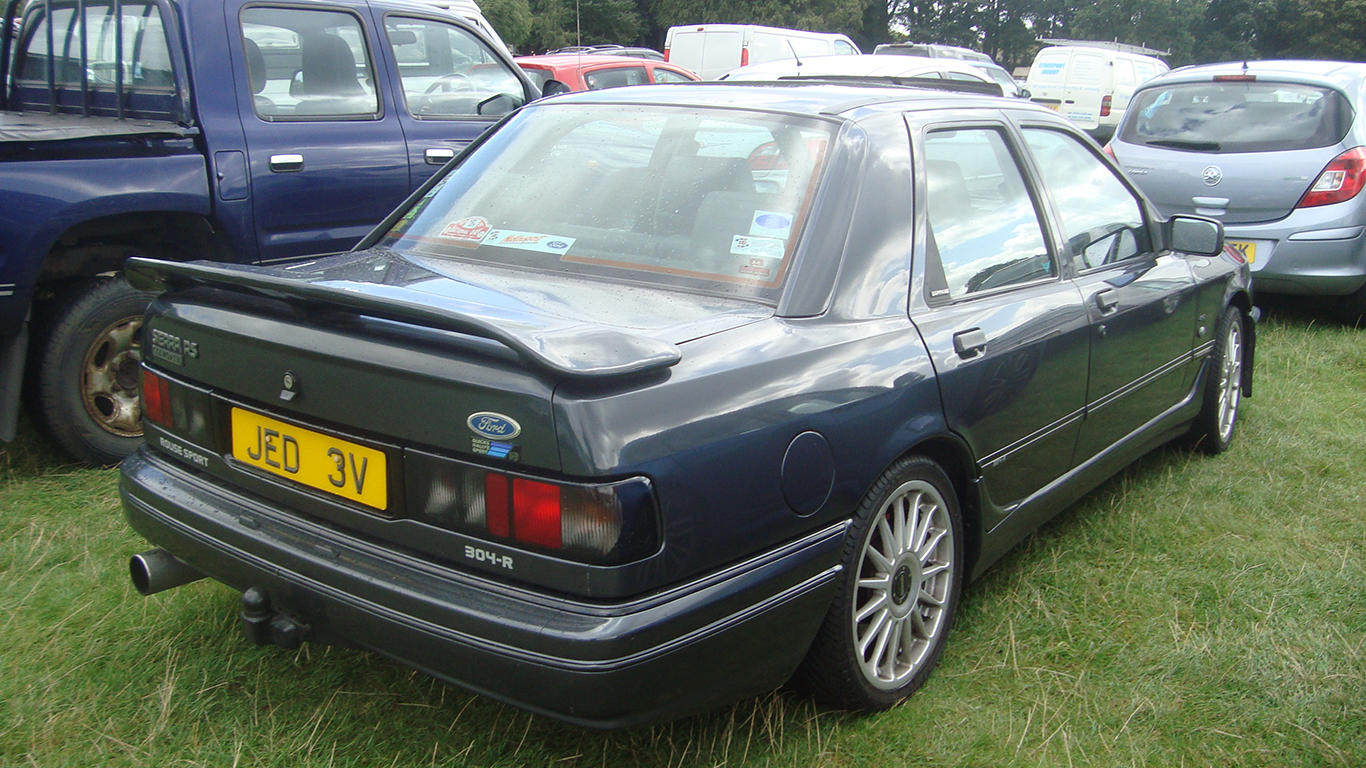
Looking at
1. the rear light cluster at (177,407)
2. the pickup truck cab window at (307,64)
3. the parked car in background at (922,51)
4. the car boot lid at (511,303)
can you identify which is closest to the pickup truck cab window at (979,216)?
the car boot lid at (511,303)

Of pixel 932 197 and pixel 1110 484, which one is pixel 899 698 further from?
pixel 1110 484

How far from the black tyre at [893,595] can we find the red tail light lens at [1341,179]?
5064 mm

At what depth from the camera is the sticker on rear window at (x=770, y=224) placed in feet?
8.63

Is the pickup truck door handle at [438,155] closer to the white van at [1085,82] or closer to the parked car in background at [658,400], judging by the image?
the parked car in background at [658,400]

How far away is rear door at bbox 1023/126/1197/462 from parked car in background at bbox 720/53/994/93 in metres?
4.80

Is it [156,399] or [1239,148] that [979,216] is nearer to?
[156,399]

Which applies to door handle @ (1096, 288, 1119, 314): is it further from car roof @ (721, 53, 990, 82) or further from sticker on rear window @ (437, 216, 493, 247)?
car roof @ (721, 53, 990, 82)

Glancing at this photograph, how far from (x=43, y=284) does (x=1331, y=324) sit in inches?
283

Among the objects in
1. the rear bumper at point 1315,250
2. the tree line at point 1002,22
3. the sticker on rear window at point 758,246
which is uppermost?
the tree line at point 1002,22

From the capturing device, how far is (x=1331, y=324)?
23.5 feet

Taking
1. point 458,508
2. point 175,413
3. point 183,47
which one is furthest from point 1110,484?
point 183,47

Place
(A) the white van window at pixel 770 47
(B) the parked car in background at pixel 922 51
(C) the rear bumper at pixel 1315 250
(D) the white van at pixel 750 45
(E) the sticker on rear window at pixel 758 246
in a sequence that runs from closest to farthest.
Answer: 1. (E) the sticker on rear window at pixel 758 246
2. (C) the rear bumper at pixel 1315 250
3. (D) the white van at pixel 750 45
4. (A) the white van window at pixel 770 47
5. (B) the parked car in background at pixel 922 51

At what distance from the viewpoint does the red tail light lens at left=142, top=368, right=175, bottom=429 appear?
2.67 m

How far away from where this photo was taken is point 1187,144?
7117 mm
